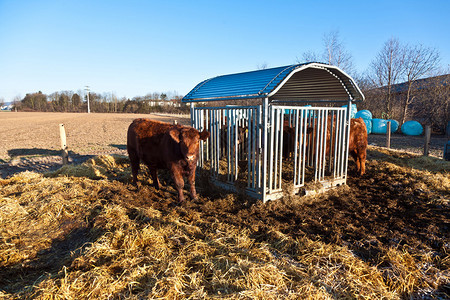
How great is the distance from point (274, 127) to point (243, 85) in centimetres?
114

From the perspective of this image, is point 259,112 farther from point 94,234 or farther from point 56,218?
point 56,218

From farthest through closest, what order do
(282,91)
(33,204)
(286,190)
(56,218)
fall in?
1. (282,91)
2. (286,190)
3. (33,204)
4. (56,218)

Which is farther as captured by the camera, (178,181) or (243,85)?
(243,85)

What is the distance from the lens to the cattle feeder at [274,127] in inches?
205

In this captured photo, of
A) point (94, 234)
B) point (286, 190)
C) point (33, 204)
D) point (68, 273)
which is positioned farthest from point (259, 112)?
point (33, 204)

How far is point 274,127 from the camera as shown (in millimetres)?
5621

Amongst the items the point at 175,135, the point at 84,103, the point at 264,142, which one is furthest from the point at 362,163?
the point at 84,103

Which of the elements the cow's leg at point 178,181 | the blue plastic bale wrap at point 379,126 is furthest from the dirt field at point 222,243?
the blue plastic bale wrap at point 379,126

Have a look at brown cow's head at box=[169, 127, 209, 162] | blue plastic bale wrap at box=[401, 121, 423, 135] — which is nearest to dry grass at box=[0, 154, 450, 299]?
brown cow's head at box=[169, 127, 209, 162]

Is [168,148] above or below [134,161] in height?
above

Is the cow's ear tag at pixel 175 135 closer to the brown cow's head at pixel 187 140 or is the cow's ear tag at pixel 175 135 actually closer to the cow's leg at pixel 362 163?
the brown cow's head at pixel 187 140

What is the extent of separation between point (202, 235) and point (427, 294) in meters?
2.67

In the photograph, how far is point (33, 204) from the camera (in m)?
4.94

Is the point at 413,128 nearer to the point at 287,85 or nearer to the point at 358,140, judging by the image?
the point at 358,140
